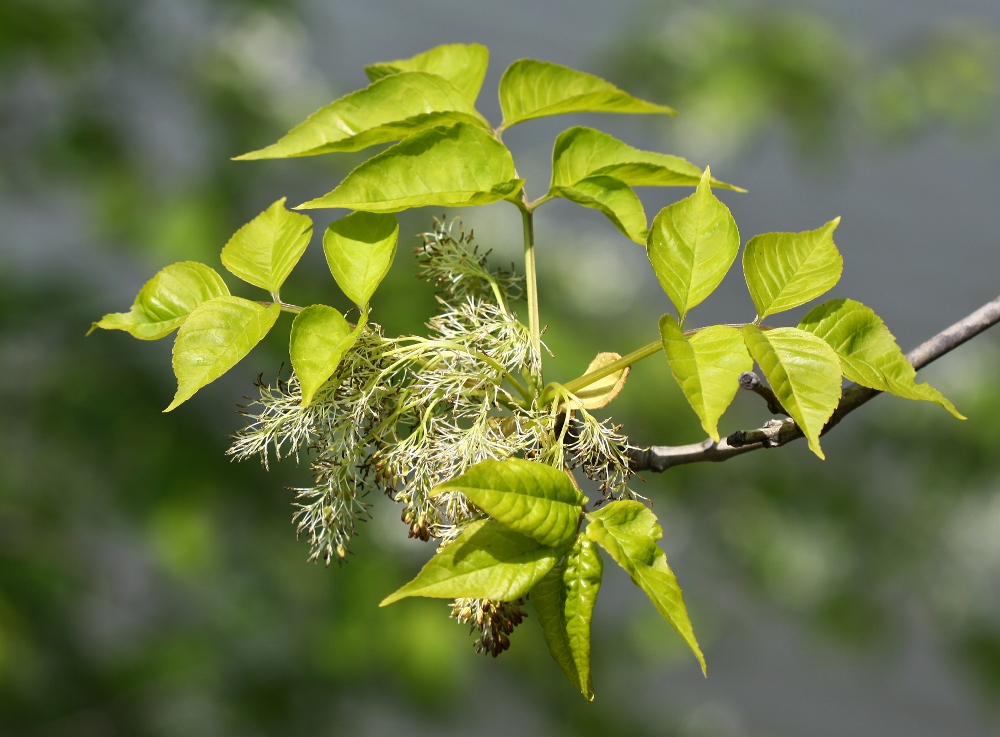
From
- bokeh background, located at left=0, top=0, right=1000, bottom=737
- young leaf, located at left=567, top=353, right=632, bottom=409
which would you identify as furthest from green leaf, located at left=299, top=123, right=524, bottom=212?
bokeh background, located at left=0, top=0, right=1000, bottom=737

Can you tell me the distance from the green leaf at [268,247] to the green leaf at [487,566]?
240mm

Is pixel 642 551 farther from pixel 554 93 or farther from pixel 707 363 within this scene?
pixel 554 93

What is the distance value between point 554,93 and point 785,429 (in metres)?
0.32

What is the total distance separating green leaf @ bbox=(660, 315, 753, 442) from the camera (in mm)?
503

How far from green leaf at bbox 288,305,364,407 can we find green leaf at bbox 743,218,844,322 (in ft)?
0.85

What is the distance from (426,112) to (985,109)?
5.93 feet

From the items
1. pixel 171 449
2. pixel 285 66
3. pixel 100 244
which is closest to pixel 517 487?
pixel 171 449

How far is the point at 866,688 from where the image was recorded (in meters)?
4.72

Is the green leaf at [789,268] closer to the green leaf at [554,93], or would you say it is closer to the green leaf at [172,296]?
the green leaf at [554,93]

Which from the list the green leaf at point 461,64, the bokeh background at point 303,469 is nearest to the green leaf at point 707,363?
the green leaf at point 461,64

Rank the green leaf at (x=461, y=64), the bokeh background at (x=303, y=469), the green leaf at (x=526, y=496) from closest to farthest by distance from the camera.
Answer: the green leaf at (x=526, y=496) < the green leaf at (x=461, y=64) < the bokeh background at (x=303, y=469)

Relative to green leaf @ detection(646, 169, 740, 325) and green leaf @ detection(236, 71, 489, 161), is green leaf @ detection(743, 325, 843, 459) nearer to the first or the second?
green leaf @ detection(646, 169, 740, 325)

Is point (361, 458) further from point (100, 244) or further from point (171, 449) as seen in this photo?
point (100, 244)

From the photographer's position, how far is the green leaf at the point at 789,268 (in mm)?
587
